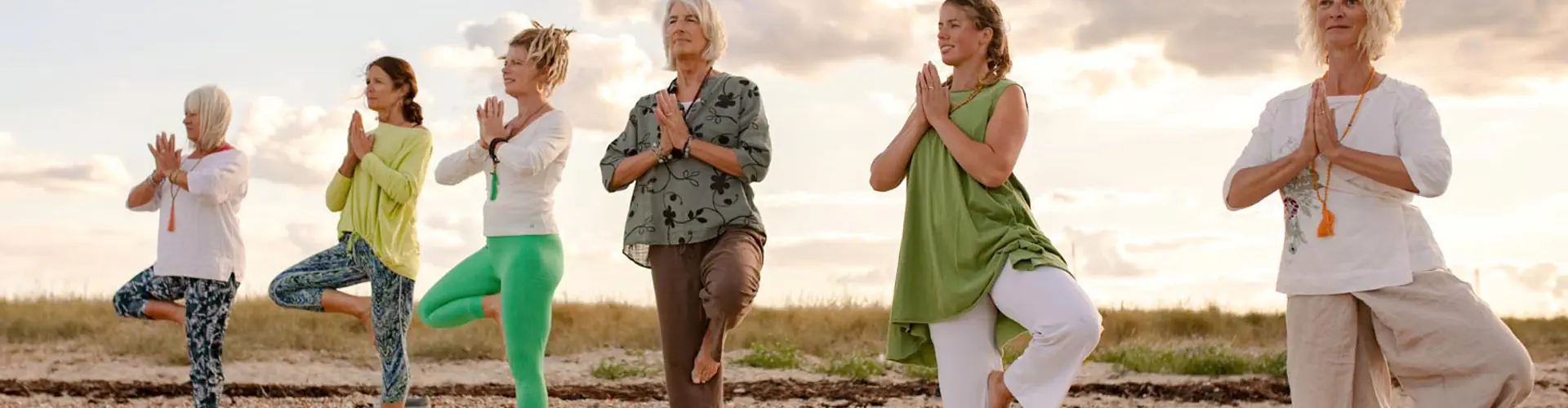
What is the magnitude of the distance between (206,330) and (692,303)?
344 centimetres

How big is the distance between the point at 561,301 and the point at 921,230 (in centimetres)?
1227

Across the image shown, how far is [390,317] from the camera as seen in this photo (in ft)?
23.8

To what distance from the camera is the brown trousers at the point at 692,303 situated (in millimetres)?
5246

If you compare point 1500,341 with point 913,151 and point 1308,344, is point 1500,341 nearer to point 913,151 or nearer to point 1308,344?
point 1308,344

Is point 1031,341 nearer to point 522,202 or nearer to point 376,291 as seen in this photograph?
point 522,202

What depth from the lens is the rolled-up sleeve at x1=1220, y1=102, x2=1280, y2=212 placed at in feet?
16.3

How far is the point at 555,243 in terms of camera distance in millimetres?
6301

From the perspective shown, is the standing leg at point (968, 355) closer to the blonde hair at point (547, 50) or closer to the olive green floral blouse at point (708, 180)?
the olive green floral blouse at point (708, 180)

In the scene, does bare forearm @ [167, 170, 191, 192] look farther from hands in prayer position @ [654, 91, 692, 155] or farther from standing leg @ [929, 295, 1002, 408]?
standing leg @ [929, 295, 1002, 408]

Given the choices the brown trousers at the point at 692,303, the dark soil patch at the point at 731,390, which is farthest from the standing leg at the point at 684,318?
the dark soil patch at the point at 731,390

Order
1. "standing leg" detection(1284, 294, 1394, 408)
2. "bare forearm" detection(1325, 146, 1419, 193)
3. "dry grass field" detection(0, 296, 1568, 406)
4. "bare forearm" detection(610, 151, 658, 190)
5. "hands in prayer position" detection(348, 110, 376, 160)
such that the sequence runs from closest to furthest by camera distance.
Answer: "bare forearm" detection(1325, 146, 1419, 193) < "standing leg" detection(1284, 294, 1394, 408) < "bare forearm" detection(610, 151, 658, 190) < "hands in prayer position" detection(348, 110, 376, 160) < "dry grass field" detection(0, 296, 1568, 406)

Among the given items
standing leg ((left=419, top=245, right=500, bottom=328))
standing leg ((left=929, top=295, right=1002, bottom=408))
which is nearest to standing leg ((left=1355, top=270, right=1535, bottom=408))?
standing leg ((left=929, top=295, right=1002, bottom=408))

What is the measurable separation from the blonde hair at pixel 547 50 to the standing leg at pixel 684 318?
1479 millimetres

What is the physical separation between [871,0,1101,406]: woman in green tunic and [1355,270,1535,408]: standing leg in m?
1.16
